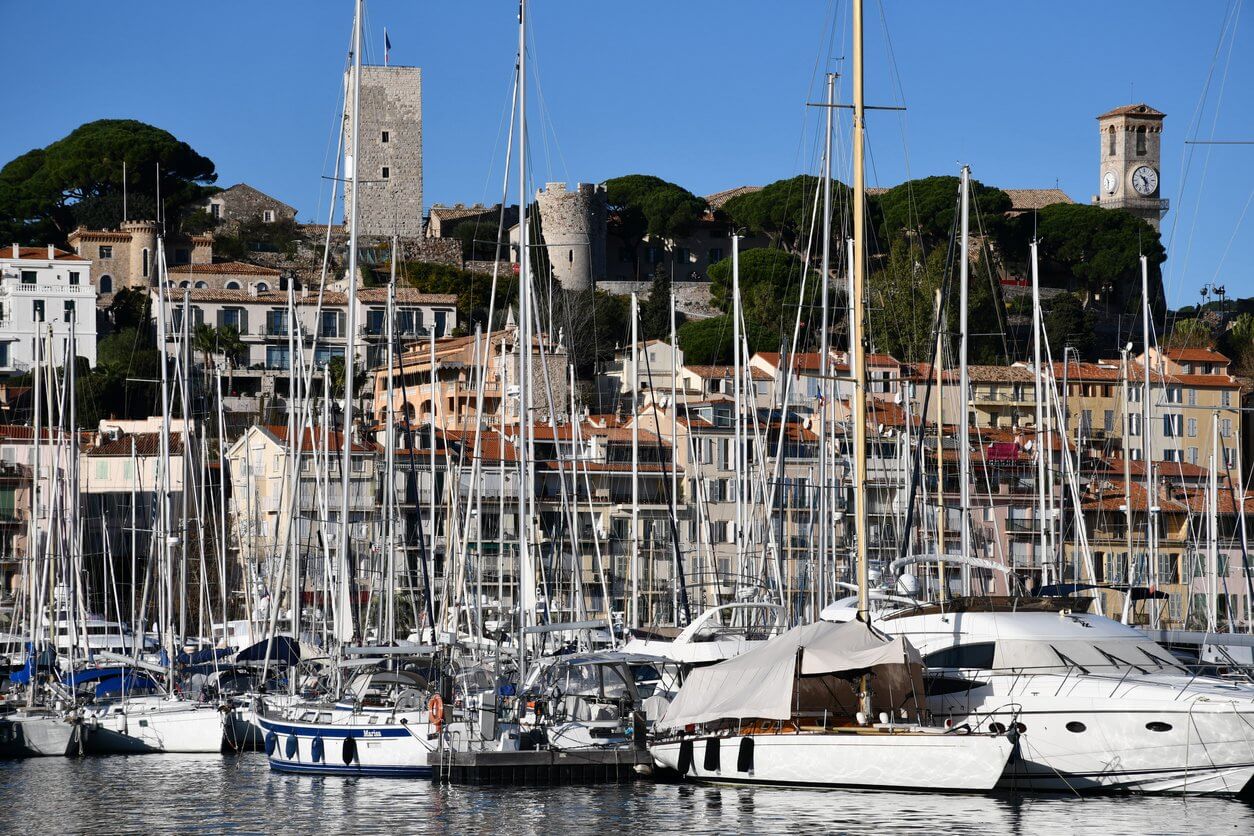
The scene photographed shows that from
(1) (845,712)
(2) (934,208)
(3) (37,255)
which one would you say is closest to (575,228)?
(2) (934,208)

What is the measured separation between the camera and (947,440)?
53531 millimetres

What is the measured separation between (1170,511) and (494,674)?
36567 mm

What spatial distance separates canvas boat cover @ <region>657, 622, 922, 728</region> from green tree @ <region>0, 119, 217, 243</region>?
3553 inches

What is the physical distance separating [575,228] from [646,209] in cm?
819

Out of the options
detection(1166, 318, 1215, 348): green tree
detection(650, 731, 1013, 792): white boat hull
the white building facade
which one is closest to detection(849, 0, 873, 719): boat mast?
detection(650, 731, 1013, 792): white boat hull

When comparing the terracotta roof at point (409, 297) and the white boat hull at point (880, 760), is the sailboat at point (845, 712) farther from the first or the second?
the terracotta roof at point (409, 297)

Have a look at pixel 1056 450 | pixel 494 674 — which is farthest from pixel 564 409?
pixel 494 674

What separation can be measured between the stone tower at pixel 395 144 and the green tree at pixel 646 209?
12.8 meters

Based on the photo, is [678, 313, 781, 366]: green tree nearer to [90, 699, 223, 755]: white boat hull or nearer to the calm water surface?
[90, 699, 223, 755]: white boat hull

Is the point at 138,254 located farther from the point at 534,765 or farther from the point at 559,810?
the point at 559,810

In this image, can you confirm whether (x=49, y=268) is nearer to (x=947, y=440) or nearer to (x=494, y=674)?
(x=947, y=440)

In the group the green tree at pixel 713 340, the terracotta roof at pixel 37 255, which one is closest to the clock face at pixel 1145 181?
the green tree at pixel 713 340

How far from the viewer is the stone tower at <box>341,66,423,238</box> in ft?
385

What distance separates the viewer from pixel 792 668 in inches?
854
